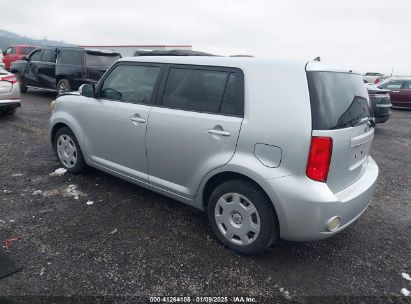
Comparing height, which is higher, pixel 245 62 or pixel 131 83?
pixel 245 62

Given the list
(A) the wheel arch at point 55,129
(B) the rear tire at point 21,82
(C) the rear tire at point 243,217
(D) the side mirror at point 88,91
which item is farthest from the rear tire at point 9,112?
(C) the rear tire at point 243,217

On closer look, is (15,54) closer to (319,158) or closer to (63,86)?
(63,86)

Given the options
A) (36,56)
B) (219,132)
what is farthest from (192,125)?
(36,56)

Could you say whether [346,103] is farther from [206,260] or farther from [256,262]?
[206,260]

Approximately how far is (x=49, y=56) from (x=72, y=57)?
1343mm

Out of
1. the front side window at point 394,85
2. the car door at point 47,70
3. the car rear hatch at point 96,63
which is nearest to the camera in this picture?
the car rear hatch at point 96,63

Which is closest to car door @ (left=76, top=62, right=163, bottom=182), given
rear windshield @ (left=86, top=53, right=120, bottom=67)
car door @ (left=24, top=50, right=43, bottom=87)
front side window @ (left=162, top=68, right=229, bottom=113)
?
front side window @ (left=162, top=68, right=229, bottom=113)

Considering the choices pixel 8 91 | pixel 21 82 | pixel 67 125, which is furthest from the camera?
pixel 21 82

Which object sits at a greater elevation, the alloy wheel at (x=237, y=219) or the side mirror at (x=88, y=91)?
the side mirror at (x=88, y=91)

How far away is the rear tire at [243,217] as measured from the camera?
2.82 m

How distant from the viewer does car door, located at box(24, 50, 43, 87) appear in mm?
12102

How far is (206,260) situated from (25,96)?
12.5m

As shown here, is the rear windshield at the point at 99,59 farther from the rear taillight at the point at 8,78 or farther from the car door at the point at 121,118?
the car door at the point at 121,118

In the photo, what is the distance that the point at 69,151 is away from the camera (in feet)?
15.5
